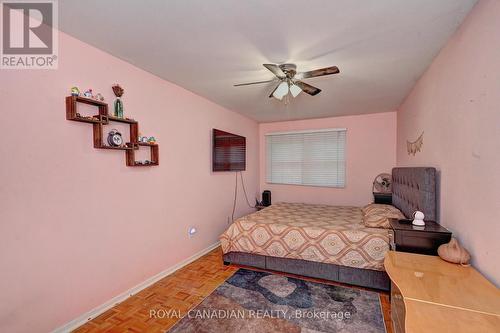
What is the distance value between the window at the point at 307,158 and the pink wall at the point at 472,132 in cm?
242

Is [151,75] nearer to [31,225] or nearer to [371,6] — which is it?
[31,225]

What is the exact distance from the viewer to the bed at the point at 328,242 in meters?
2.35

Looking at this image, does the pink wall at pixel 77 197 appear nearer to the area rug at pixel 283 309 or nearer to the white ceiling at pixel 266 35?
the white ceiling at pixel 266 35

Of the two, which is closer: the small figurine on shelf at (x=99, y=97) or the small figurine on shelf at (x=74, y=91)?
the small figurine on shelf at (x=74, y=91)

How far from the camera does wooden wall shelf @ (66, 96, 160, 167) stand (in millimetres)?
1817

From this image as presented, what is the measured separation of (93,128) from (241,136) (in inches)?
111

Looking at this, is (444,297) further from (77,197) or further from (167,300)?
(77,197)

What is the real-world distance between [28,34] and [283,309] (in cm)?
308

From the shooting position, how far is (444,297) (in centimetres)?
117

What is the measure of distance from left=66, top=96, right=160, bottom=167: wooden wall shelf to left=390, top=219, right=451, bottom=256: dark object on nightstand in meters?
2.56

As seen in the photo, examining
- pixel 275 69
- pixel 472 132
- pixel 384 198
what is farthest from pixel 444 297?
pixel 384 198

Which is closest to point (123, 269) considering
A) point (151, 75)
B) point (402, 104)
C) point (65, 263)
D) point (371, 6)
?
point (65, 263)

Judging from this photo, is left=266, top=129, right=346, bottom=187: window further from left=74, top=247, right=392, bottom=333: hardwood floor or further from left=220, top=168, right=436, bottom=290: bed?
left=74, top=247, right=392, bottom=333: hardwood floor

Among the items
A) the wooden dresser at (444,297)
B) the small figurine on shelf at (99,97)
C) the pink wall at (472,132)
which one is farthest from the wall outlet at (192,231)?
the pink wall at (472,132)
